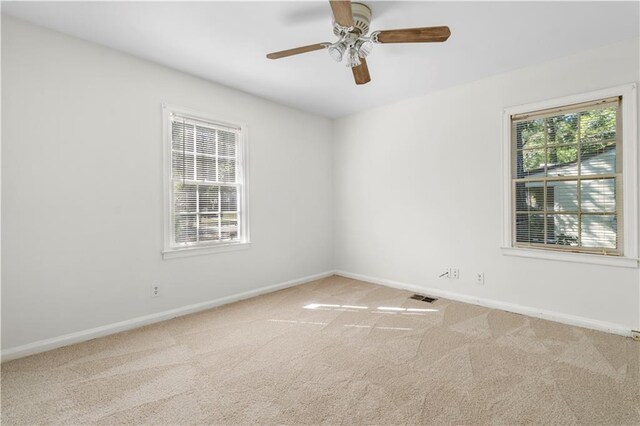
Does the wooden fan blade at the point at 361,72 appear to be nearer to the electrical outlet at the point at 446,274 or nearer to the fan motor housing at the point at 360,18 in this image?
the fan motor housing at the point at 360,18

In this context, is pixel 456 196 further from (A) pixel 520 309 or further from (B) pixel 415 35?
(B) pixel 415 35

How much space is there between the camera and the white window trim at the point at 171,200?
3090 millimetres

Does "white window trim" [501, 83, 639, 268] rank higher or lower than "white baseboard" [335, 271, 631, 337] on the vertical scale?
higher

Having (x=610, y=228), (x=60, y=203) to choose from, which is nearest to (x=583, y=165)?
(x=610, y=228)

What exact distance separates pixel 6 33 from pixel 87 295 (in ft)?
6.89

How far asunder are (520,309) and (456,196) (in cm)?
138

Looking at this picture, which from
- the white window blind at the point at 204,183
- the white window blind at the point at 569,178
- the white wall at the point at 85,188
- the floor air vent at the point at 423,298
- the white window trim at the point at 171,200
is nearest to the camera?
the white wall at the point at 85,188

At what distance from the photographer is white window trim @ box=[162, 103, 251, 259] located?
3.09 m

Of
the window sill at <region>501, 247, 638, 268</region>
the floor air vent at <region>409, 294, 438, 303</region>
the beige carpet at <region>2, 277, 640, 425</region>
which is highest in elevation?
the window sill at <region>501, 247, 638, 268</region>

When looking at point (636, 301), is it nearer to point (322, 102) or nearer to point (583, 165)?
point (583, 165)

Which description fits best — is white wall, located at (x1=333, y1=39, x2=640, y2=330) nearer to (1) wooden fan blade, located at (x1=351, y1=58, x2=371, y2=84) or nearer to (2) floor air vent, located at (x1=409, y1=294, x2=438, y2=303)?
(2) floor air vent, located at (x1=409, y1=294, x2=438, y2=303)

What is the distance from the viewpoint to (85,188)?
261 cm

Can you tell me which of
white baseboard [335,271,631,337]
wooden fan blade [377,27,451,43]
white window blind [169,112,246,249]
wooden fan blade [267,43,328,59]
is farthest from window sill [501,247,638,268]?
white window blind [169,112,246,249]

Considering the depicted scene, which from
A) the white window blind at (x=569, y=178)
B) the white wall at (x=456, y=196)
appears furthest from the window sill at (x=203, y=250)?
the white window blind at (x=569, y=178)
